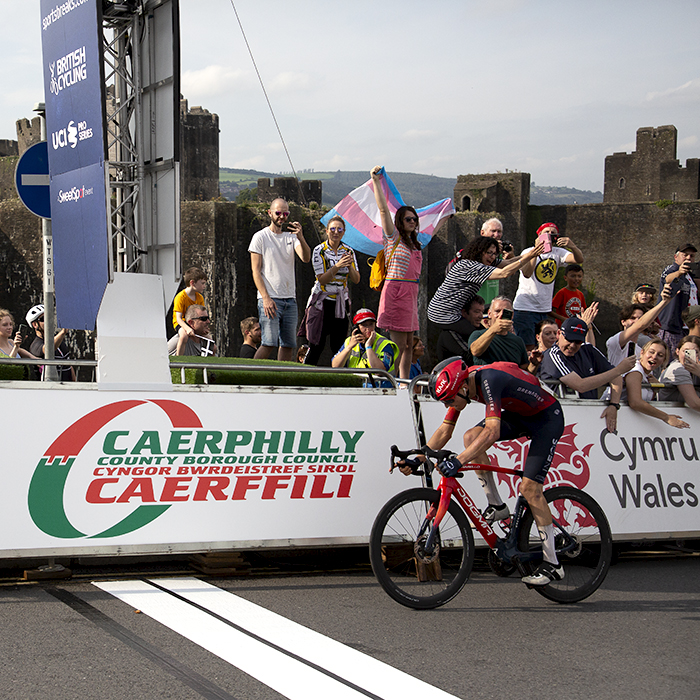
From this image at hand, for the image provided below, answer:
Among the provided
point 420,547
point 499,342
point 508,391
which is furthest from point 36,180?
point 420,547

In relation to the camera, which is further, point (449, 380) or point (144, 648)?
point (449, 380)

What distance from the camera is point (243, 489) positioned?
6.79m

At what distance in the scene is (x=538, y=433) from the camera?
6.48 m

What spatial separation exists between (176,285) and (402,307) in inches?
123

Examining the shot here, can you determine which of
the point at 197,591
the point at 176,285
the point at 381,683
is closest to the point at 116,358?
the point at 176,285

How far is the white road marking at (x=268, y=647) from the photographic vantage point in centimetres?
457

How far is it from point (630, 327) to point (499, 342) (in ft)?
11.8

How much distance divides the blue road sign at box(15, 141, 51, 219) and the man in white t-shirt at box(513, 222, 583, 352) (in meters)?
5.85

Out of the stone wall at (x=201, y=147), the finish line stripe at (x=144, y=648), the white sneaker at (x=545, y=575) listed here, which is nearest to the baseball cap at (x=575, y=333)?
the white sneaker at (x=545, y=575)

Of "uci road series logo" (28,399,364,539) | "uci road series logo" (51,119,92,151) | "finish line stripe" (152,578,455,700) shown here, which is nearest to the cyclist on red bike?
"uci road series logo" (28,399,364,539)

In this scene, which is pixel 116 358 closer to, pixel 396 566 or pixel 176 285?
pixel 176 285

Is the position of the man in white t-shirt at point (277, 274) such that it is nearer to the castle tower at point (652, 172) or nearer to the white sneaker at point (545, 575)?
the white sneaker at point (545, 575)

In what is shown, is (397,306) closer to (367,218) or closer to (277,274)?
(277,274)

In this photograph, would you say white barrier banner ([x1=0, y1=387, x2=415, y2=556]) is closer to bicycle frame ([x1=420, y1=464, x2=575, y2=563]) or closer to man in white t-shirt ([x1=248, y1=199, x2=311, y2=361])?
bicycle frame ([x1=420, y1=464, x2=575, y2=563])
